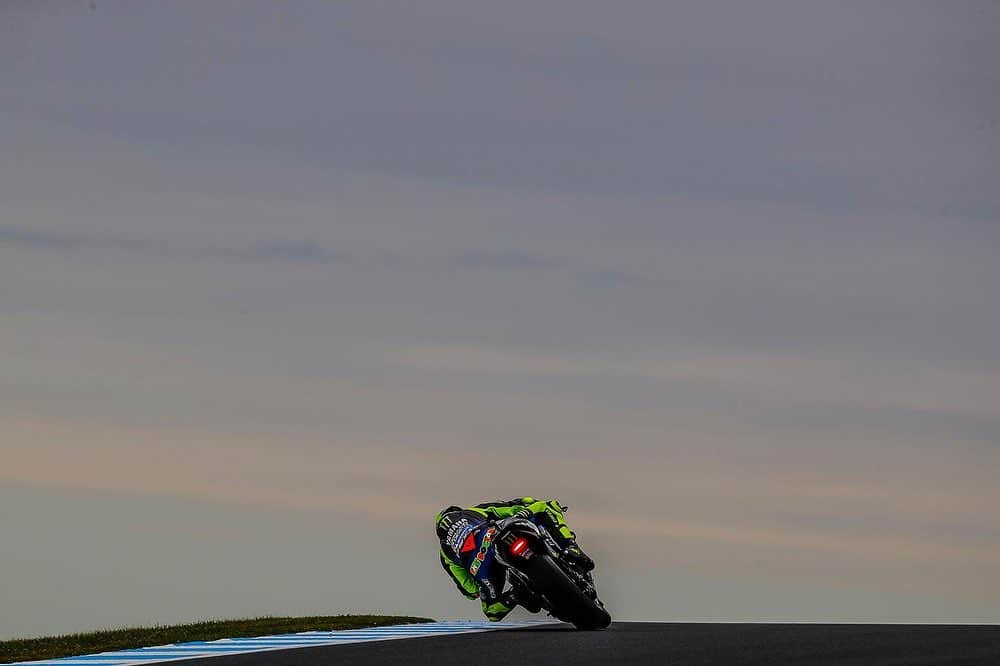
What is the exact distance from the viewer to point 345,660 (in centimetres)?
1142

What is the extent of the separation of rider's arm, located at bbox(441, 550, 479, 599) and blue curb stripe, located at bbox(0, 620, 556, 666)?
1.48ft

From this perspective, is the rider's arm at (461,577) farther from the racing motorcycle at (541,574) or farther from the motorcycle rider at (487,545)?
the racing motorcycle at (541,574)

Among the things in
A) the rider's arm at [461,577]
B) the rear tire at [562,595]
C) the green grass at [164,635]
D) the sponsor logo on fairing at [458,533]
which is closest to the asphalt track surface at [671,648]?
the rear tire at [562,595]

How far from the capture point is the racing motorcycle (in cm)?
1436

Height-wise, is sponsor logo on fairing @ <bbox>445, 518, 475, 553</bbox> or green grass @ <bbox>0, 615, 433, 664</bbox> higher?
sponsor logo on fairing @ <bbox>445, 518, 475, 553</bbox>

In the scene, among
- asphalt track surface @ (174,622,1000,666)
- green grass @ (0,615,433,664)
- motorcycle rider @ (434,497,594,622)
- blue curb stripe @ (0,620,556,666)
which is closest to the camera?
asphalt track surface @ (174,622,1000,666)

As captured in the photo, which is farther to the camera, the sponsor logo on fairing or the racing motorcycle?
the sponsor logo on fairing

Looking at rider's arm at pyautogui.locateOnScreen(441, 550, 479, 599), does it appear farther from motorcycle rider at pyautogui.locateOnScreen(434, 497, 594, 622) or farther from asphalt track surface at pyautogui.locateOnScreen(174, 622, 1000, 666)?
asphalt track surface at pyautogui.locateOnScreen(174, 622, 1000, 666)

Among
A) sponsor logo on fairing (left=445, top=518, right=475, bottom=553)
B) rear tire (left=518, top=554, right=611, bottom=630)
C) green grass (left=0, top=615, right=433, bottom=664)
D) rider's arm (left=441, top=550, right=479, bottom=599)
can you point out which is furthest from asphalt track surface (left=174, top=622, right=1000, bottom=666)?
green grass (left=0, top=615, right=433, bottom=664)

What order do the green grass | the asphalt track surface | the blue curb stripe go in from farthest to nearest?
1. the green grass
2. the blue curb stripe
3. the asphalt track surface

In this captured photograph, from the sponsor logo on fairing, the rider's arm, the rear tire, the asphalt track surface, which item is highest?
the sponsor logo on fairing

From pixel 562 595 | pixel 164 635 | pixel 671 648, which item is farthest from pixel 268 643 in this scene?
pixel 671 648

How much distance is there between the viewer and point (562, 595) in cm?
1451

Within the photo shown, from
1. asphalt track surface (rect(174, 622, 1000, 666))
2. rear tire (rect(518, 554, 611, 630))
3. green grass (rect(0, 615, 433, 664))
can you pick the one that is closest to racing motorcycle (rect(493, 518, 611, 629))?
rear tire (rect(518, 554, 611, 630))
